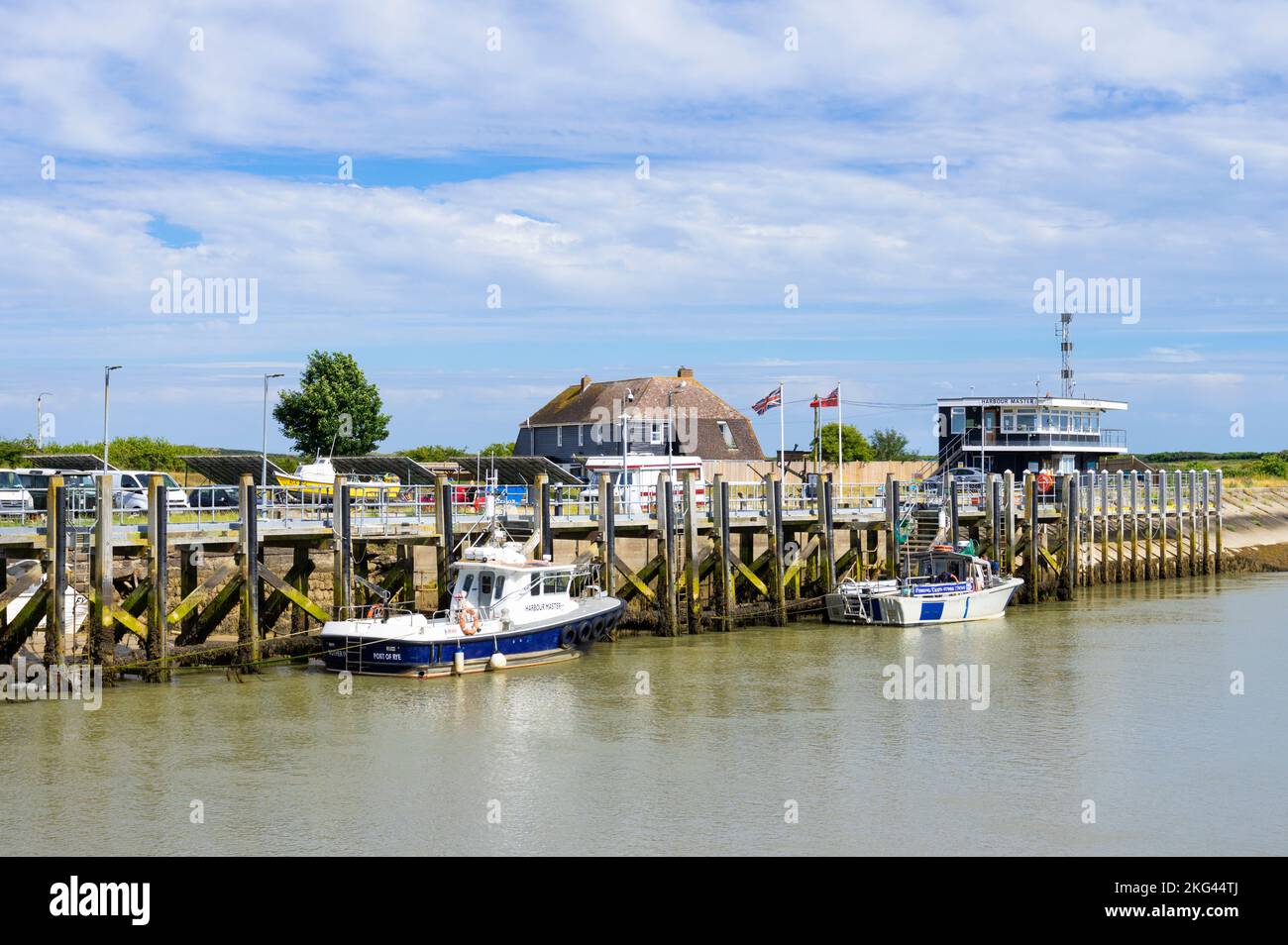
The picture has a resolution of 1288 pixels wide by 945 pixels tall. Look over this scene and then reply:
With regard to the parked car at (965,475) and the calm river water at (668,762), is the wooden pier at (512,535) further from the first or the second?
the calm river water at (668,762)

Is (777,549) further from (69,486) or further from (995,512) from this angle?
(69,486)

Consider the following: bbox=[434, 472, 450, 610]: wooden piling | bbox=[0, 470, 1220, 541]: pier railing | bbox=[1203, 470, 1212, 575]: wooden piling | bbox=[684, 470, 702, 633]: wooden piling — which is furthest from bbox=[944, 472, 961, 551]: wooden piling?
bbox=[1203, 470, 1212, 575]: wooden piling

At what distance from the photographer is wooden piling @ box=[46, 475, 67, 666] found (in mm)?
28062

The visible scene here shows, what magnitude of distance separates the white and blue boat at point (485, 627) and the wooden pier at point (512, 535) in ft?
4.64

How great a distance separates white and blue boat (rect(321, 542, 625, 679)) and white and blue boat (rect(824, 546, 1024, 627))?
973cm

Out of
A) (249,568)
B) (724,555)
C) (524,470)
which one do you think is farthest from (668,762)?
(524,470)

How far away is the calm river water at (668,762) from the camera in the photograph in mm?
19938

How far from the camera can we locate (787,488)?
5459 cm

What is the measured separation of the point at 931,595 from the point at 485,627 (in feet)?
53.3

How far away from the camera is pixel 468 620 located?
32469 mm

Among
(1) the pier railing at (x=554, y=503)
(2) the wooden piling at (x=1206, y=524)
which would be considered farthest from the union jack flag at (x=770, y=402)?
(2) the wooden piling at (x=1206, y=524)
